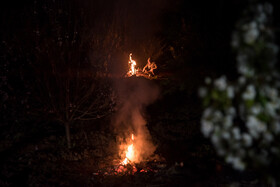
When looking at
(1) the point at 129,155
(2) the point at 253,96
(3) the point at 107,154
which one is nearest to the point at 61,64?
(3) the point at 107,154

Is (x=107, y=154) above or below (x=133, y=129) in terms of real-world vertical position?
below

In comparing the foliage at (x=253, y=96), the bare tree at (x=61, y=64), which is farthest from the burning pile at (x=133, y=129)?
the foliage at (x=253, y=96)

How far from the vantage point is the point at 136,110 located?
9.11m

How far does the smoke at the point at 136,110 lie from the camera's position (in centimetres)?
789

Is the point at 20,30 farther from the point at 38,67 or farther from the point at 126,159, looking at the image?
the point at 126,159

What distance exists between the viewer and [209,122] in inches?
127

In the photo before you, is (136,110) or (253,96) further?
(136,110)

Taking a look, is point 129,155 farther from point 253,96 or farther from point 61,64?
point 253,96

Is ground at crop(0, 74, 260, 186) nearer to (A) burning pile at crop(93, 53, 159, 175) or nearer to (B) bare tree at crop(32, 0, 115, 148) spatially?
(A) burning pile at crop(93, 53, 159, 175)

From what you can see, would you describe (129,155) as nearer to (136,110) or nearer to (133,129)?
(133,129)

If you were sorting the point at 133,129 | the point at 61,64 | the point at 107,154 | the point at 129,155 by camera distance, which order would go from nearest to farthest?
the point at 61,64 < the point at 129,155 < the point at 107,154 < the point at 133,129

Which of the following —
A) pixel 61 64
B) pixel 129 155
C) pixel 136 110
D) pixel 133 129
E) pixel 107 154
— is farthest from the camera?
pixel 136 110

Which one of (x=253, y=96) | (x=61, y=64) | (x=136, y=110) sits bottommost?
(x=253, y=96)

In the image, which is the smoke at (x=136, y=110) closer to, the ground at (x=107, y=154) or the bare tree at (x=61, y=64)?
the ground at (x=107, y=154)
